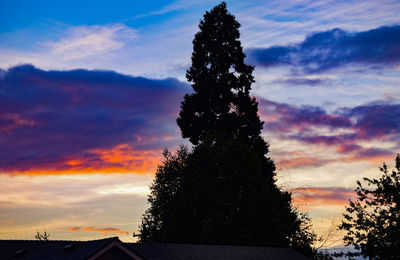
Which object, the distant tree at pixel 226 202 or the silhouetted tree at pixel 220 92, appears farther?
the silhouetted tree at pixel 220 92

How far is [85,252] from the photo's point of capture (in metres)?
32.9

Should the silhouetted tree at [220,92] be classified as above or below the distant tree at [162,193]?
above

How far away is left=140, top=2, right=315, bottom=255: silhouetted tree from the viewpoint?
56969mm

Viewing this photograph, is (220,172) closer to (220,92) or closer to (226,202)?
(226,202)

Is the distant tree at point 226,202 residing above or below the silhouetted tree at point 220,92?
below

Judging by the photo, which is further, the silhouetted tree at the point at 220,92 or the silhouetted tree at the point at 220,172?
the silhouetted tree at the point at 220,92

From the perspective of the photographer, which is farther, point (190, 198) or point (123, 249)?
point (190, 198)

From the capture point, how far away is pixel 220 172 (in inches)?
2306

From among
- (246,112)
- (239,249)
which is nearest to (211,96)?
(246,112)

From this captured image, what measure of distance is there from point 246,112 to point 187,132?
7.74m

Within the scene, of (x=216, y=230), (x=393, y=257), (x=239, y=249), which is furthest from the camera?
(x=216, y=230)

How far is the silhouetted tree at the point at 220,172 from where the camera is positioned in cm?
5697

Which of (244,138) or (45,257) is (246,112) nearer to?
(244,138)

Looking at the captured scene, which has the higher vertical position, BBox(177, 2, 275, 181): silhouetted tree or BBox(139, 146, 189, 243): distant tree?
BBox(177, 2, 275, 181): silhouetted tree
